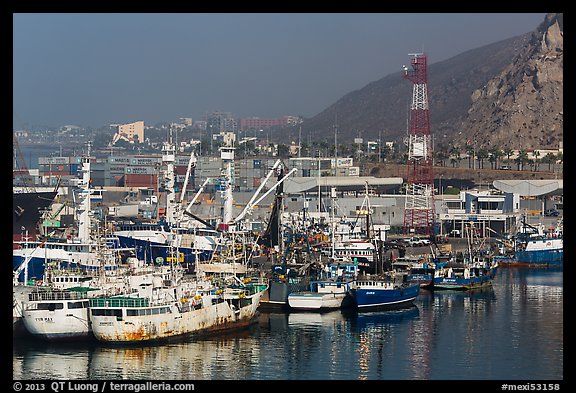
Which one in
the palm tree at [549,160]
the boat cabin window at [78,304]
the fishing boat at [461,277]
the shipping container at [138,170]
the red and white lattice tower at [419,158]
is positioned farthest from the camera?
the palm tree at [549,160]

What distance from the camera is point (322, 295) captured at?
25062 millimetres

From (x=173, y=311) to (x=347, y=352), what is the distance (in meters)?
3.44

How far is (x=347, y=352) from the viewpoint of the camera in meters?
20.3

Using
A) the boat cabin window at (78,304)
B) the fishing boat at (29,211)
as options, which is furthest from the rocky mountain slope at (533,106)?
the boat cabin window at (78,304)

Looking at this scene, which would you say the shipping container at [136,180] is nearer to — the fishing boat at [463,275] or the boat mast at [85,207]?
the boat mast at [85,207]

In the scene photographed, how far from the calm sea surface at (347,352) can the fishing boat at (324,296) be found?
0.29 m

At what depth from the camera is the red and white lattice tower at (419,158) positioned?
1519 inches

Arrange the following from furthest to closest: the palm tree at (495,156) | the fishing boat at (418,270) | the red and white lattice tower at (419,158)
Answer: the palm tree at (495,156) < the red and white lattice tower at (419,158) < the fishing boat at (418,270)

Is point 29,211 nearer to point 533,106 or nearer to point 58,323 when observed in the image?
point 58,323

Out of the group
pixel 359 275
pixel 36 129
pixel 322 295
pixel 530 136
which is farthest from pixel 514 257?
pixel 36 129

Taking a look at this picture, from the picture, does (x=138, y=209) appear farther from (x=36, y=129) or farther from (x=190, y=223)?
(x=36, y=129)

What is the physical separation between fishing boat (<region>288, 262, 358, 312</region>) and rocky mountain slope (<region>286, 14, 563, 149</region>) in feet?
193

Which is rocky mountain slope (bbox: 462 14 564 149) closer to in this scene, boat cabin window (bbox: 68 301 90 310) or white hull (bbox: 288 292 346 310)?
white hull (bbox: 288 292 346 310)
